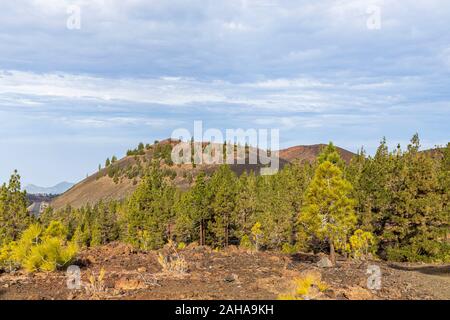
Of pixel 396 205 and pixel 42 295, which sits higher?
pixel 396 205

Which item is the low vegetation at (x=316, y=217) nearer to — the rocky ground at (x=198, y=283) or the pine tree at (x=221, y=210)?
the pine tree at (x=221, y=210)

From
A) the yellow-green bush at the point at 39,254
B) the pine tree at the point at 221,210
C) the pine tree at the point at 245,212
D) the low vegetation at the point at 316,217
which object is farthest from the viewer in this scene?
the pine tree at the point at 245,212

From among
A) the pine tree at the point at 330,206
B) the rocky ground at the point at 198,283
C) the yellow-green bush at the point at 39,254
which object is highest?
the pine tree at the point at 330,206

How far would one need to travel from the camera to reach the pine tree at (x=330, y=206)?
2344cm

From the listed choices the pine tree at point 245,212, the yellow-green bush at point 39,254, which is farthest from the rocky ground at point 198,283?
the pine tree at point 245,212

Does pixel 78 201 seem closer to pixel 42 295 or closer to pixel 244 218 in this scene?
pixel 244 218

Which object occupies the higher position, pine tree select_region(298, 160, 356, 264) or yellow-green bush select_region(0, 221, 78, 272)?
pine tree select_region(298, 160, 356, 264)

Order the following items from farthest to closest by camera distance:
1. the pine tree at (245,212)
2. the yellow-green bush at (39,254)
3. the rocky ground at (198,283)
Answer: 1. the pine tree at (245,212)
2. the yellow-green bush at (39,254)
3. the rocky ground at (198,283)

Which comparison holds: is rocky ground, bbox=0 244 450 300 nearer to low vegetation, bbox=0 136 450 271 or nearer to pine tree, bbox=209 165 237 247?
low vegetation, bbox=0 136 450 271

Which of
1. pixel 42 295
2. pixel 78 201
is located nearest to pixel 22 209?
pixel 42 295

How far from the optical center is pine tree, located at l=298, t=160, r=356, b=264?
76.9 feet

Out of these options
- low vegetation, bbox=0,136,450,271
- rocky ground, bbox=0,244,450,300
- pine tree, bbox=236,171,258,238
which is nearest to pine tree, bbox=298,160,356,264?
low vegetation, bbox=0,136,450,271

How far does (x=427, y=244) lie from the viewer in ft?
105

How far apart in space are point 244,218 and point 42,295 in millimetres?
43261
